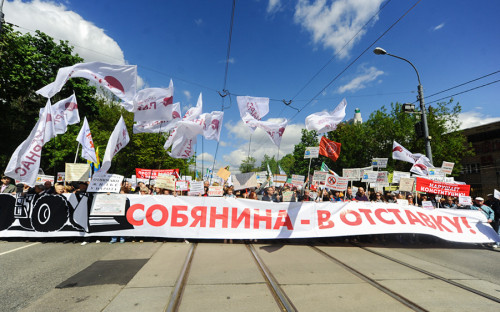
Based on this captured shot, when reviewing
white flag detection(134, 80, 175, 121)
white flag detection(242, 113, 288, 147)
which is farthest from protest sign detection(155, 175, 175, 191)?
white flag detection(242, 113, 288, 147)

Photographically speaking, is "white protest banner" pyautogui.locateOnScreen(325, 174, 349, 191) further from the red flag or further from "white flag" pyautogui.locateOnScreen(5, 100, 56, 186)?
"white flag" pyautogui.locateOnScreen(5, 100, 56, 186)

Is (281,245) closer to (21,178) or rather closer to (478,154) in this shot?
(21,178)

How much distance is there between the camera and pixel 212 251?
6.43m

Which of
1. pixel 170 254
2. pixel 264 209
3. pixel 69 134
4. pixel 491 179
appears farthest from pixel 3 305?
pixel 491 179

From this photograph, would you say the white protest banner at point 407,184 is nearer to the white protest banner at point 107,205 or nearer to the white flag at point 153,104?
the white flag at point 153,104

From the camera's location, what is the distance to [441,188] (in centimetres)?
898

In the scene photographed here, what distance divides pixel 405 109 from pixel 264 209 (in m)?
10.4

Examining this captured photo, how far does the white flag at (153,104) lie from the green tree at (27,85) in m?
14.9

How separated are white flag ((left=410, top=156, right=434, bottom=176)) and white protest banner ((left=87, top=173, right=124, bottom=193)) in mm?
12320

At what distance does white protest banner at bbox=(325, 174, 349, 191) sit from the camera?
886 centimetres

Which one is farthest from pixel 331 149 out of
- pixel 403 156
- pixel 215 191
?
pixel 215 191

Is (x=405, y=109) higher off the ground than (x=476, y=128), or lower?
lower

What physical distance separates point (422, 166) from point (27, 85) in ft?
93.8

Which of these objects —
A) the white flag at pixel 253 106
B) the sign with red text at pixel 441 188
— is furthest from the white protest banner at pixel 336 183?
the white flag at pixel 253 106
